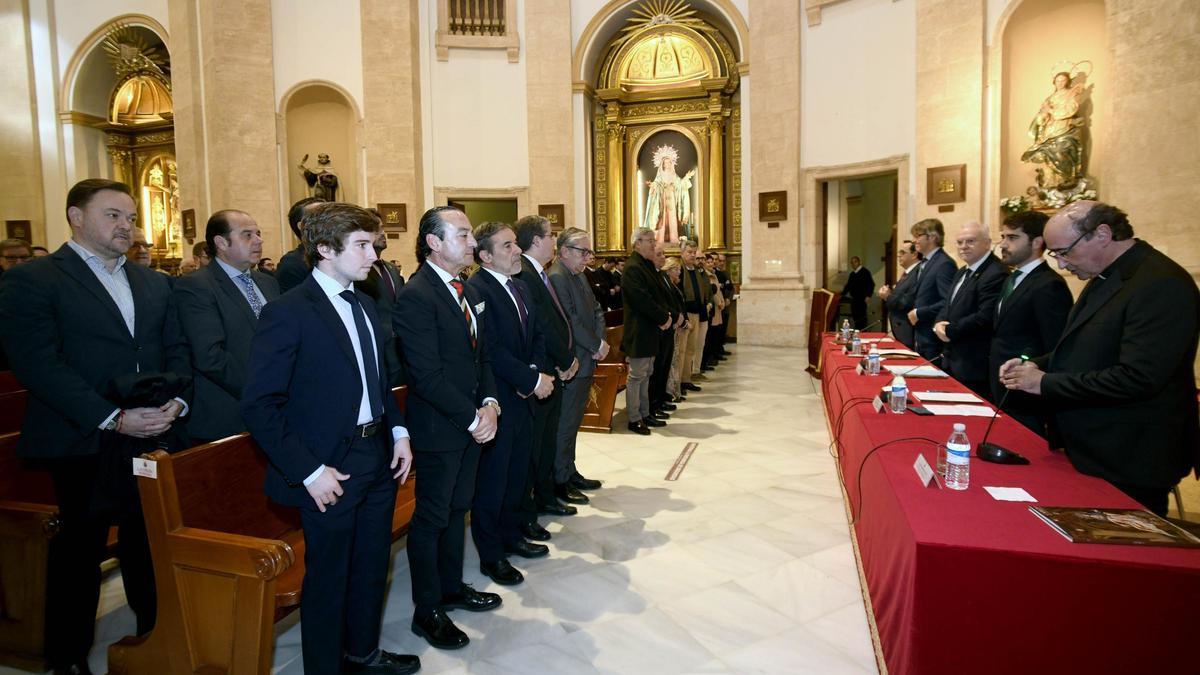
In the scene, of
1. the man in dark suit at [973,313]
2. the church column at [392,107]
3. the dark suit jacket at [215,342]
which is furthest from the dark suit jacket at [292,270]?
the church column at [392,107]

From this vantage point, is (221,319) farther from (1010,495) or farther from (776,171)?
(776,171)

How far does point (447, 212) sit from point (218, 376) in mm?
1170

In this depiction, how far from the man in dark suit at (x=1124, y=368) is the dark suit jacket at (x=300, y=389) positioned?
242 cm

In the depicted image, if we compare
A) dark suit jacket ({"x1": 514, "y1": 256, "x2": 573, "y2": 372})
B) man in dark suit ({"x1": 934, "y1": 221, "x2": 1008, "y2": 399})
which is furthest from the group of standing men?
dark suit jacket ({"x1": 514, "y1": 256, "x2": 573, "y2": 372})

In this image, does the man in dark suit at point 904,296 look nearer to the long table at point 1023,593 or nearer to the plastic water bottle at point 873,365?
the plastic water bottle at point 873,365

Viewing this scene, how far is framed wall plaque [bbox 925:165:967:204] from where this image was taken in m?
10.2

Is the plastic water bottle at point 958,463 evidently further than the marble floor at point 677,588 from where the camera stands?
No

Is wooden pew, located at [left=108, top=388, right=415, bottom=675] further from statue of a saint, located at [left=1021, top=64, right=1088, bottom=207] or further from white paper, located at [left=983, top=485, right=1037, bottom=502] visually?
statue of a saint, located at [left=1021, top=64, right=1088, bottom=207]

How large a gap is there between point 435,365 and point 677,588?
1558 mm

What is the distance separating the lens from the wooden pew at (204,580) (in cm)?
206

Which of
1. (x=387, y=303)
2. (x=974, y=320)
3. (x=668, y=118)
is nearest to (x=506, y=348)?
(x=387, y=303)

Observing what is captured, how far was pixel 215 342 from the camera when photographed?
2.83 meters

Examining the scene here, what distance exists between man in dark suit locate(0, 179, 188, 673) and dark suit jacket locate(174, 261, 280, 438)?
22 centimetres

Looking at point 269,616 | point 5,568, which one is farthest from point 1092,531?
point 5,568
